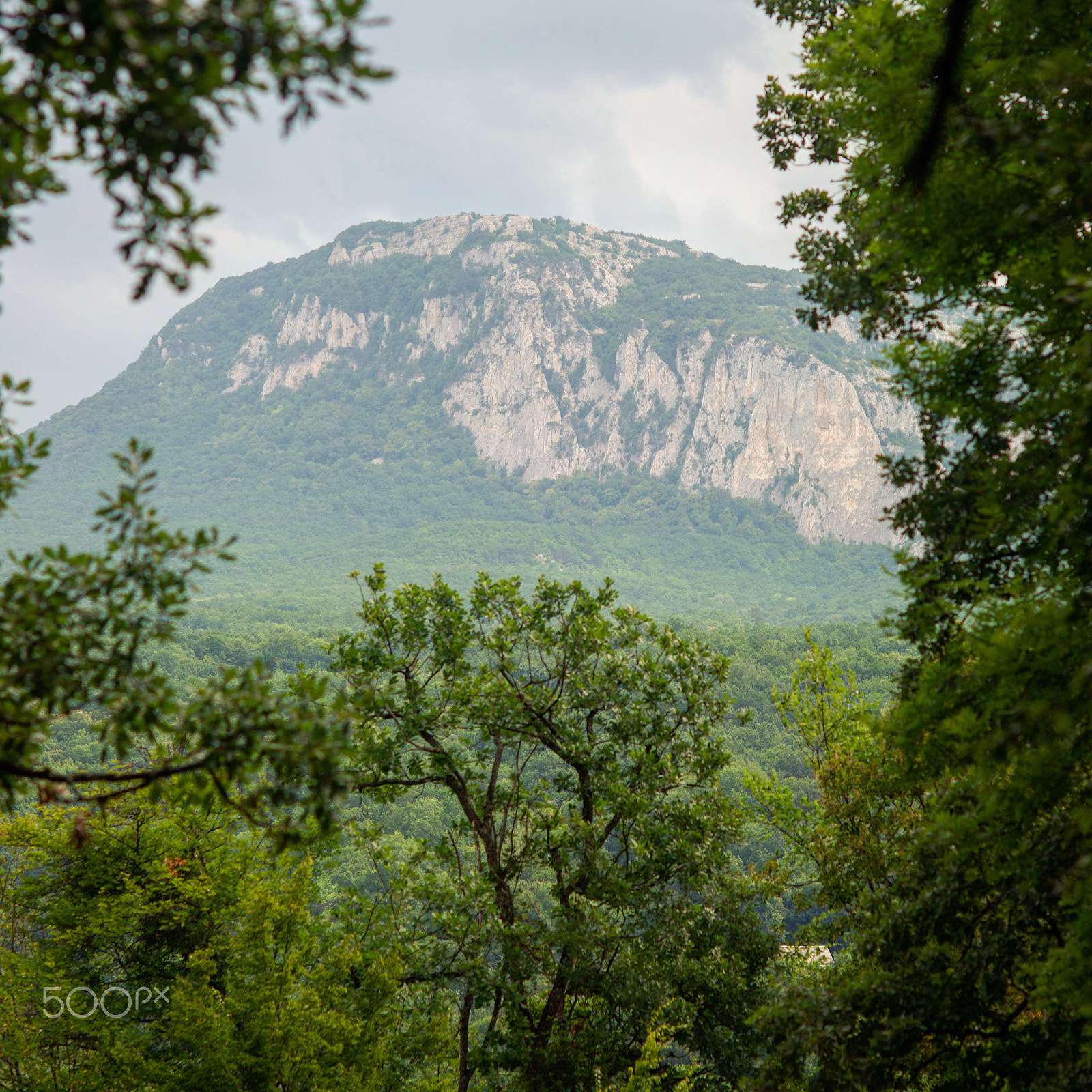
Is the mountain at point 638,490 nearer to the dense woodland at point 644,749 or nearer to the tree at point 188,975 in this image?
the tree at point 188,975

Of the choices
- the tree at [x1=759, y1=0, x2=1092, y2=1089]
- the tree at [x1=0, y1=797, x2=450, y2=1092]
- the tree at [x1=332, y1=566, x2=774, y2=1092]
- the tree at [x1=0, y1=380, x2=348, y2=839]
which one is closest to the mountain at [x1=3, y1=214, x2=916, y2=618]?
the tree at [x1=0, y1=797, x2=450, y2=1092]

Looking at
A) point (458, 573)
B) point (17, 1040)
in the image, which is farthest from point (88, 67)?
point (458, 573)

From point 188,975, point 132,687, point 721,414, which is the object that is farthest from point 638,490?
point 132,687

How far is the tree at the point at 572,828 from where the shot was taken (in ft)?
27.8

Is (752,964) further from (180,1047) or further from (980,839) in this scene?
(180,1047)

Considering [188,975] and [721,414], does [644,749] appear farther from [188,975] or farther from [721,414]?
[721,414]

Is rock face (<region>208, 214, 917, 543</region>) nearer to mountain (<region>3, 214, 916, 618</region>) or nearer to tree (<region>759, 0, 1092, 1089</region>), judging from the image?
mountain (<region>3, 214, 916, 618</region>)

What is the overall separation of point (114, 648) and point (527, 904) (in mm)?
8149

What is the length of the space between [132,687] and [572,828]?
666cm

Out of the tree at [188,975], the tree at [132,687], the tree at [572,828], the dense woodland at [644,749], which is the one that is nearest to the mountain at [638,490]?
the tree at [188,975]

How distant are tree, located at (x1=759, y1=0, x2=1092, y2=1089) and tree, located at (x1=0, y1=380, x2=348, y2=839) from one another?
9.71 ft

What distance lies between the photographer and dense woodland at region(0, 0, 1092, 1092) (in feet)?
9.25

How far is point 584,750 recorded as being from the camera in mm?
Result: 9195

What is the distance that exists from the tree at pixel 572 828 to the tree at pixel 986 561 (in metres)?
2.73
